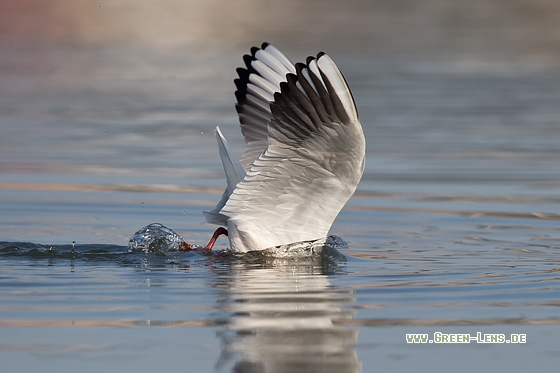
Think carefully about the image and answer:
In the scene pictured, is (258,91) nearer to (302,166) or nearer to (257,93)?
(257,93)

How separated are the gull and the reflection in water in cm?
30

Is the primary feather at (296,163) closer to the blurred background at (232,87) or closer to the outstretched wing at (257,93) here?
the outstretched wing at (257,93)

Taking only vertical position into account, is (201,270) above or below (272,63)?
below

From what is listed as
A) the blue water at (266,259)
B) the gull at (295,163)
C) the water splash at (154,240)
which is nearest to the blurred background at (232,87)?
the blue water at (266,259)

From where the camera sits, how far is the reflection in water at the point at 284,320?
621 centimetres

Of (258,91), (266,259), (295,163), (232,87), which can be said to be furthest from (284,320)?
(232,87)

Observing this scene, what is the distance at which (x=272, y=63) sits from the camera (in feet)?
31.8

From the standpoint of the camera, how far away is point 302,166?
8.70 m

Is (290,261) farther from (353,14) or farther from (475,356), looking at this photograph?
(353,14)

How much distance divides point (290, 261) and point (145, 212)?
7.75 feet

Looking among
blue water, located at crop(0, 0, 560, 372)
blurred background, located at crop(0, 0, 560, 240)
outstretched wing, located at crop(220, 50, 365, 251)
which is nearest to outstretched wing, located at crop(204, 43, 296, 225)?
outstretched wing, located at crop(220, 50, 365, 251)

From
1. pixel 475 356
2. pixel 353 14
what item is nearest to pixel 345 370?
pixel 475 356

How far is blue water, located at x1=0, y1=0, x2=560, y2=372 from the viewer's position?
261 inches

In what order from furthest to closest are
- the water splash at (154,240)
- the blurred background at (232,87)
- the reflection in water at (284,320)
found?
the blurred background at (232,87), the water splash at (154,240), the reflection in water at (284,320)
